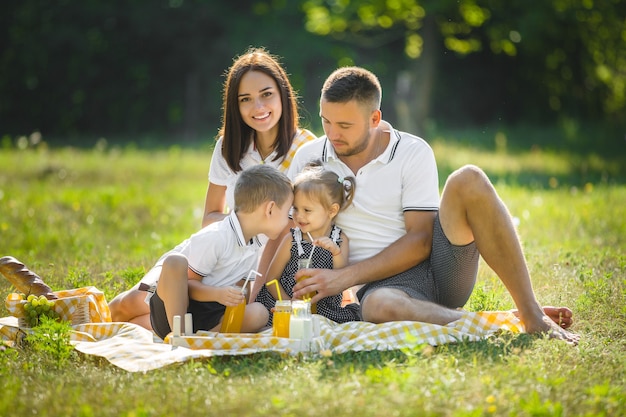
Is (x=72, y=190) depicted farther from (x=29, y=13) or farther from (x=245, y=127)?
(x=29, y=13)

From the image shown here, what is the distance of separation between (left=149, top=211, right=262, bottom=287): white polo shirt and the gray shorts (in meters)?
0.67

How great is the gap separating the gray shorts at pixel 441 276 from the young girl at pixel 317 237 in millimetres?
208

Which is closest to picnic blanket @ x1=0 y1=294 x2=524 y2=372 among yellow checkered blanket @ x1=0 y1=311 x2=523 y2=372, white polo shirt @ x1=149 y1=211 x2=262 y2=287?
yellow checkered blanket @ x1=0 y1=311 x2=523 y2=372

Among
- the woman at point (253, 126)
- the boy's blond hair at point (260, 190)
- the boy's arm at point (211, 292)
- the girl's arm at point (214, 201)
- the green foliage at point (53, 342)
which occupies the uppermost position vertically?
the woman at point (253, 126)

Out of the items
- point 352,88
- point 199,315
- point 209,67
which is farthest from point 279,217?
point 209,67

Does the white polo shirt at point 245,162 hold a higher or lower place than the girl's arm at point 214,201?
higher

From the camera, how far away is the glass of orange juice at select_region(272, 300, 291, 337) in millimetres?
4367

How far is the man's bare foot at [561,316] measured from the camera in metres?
4.63

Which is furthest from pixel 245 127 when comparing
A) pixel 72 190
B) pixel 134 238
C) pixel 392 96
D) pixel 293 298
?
pixel 392 96

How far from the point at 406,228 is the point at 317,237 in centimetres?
49

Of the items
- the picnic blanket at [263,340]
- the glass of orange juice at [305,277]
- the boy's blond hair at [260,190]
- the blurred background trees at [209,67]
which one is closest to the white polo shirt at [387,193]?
the glass of orange juice at [305,277]

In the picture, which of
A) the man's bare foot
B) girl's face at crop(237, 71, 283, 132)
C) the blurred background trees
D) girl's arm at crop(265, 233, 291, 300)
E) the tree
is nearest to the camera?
the man's bare foot

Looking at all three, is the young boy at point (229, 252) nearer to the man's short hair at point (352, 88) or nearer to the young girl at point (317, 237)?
the young girl at point (317, 237)

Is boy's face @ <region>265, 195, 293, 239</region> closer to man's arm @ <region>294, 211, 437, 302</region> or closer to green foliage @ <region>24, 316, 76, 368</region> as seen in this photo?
man's arm @ <region>294, 211, 437, 302</region>
